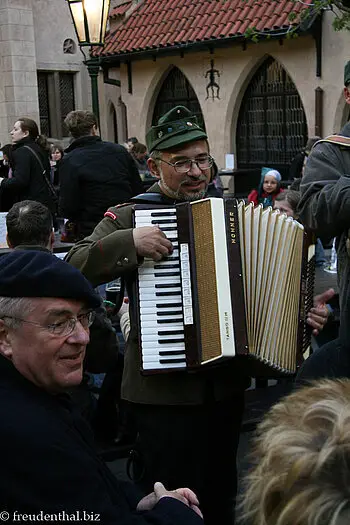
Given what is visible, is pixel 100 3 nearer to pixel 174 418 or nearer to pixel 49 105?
pixel 174 418

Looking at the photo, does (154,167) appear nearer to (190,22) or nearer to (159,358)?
(159,358)

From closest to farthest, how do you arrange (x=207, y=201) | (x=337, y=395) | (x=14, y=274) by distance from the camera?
(x=337, y=395)
(x=14, y=274)
(x=207, y=201)

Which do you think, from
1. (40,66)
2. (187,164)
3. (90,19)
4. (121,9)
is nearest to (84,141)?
(90,19)

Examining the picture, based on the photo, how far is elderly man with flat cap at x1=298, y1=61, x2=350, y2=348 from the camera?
106 inches

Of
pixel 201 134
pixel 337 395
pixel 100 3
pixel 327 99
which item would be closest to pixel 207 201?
pixel 201 134

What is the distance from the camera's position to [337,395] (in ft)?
4.66

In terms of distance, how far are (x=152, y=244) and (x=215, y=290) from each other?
0.27 metres

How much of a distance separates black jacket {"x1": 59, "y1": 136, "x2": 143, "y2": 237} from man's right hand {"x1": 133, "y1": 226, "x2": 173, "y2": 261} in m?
3.42

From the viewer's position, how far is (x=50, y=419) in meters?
1.79

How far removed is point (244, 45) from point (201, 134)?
12.7m

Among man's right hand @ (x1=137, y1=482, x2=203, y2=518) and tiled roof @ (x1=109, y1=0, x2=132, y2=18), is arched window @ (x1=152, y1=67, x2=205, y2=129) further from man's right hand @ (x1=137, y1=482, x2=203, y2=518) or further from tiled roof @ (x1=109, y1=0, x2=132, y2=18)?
man's right hand @ (x1=137, y1=482, x2=203, y2=518)

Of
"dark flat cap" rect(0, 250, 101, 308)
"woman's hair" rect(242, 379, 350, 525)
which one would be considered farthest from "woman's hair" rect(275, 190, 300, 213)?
"woman's hair" rect(242, 379, 350, 525)

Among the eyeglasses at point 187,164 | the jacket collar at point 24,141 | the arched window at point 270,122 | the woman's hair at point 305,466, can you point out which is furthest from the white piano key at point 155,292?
the arched window at point 270,122

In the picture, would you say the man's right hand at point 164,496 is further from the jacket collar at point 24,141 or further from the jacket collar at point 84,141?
the jacket collar at point 24,141
